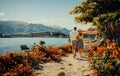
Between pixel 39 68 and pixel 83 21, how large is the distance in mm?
9085

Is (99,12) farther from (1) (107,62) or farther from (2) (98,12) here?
(1) (107,62)

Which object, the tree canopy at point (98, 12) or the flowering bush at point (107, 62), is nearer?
the flowering bush at point (107, 62)

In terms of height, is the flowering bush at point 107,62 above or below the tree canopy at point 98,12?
below

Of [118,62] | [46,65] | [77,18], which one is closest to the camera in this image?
[118,62]

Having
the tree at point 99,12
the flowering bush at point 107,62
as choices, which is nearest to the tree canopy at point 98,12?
the tree at point 99,12

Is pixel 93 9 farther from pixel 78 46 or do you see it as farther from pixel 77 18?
pixel 78 46

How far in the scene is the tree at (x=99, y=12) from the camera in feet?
53.4

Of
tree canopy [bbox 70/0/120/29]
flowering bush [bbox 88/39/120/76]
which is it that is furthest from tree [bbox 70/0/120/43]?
flowering bush [bbox 88/39/120/76]

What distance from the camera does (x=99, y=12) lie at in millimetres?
Result: 17922

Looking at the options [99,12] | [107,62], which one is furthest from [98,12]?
[107,62]

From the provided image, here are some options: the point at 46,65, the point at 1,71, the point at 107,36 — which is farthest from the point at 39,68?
the point at 107,36

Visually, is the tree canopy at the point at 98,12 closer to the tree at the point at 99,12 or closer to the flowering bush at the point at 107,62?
the tree at the point at 99,12

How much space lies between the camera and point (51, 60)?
14.5 meters

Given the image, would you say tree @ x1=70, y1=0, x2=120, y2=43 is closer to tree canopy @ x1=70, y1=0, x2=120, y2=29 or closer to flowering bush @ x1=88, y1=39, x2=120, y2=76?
tree canopy @ x1=70, y1=0, x2=120, y2=29
